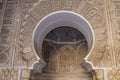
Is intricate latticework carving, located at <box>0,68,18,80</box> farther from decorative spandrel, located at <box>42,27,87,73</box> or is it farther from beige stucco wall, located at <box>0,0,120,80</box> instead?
decorative spandrel, located at <box>42,27,87,73</box>

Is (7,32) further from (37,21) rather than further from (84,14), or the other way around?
(84,14)

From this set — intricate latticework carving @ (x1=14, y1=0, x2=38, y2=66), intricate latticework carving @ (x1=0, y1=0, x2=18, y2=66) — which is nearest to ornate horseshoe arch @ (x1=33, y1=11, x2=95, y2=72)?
intricate latticework carving @ (x1=14, y1=0, x2=38, y2=66)

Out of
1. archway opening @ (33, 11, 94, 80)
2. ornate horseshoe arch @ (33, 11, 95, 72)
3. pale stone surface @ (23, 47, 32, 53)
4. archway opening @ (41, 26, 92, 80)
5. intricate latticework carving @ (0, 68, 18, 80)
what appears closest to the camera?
intricate latticework carving @ (0, 68, 18, 80)

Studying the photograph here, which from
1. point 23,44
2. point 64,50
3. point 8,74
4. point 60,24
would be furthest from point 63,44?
point 8,74

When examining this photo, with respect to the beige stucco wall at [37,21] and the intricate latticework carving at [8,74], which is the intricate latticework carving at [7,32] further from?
the intricate latticework carving at [8,74]

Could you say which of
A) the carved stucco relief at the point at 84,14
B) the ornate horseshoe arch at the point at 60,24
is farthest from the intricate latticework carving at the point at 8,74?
the carved stucco relief at the point at 84,14

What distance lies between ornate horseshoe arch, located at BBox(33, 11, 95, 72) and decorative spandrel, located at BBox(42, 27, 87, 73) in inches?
12.3

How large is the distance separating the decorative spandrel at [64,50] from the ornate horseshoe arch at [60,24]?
1.02ft

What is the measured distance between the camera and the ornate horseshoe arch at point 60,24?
331 centimetres

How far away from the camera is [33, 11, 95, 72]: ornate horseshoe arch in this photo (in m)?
3.31

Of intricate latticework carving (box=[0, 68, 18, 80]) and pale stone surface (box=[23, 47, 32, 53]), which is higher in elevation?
pale stone surface (box=[23, 47, 32, 53])

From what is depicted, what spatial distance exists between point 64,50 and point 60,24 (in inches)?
22.9

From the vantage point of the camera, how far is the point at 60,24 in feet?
13.0

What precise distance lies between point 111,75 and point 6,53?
1.77 meters
